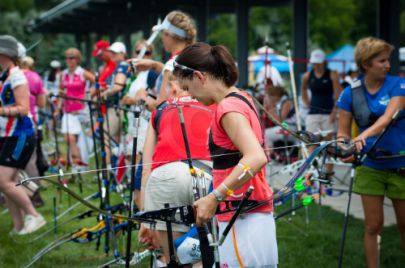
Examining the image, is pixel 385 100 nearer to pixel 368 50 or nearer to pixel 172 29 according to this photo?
pixel 368 50

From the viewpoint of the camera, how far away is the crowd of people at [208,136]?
136 inches

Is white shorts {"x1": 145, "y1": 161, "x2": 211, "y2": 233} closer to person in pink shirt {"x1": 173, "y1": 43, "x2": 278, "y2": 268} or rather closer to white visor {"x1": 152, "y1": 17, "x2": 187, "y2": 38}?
person in pink shirt {"x1": 173, "y1": 43, "x2": 278, "y2": 268}

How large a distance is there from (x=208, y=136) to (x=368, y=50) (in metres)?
2.18

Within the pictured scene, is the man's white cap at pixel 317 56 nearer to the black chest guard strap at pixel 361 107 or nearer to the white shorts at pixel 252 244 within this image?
the black chest guard strap at pixel 361 107

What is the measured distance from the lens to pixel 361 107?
17.6 ft

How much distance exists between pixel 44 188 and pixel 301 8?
21.7 ft

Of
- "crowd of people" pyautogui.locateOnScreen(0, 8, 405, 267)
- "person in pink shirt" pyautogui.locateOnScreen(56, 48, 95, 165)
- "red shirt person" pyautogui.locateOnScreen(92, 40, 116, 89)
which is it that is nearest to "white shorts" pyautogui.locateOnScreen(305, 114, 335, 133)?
"crowd of people" pyautogui.locateOnScreen(0, 8, 405, 267)

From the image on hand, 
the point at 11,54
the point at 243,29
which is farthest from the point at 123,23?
the point at 11,54

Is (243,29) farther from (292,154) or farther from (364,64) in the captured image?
(364,64)

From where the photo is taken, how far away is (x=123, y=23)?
781 inches

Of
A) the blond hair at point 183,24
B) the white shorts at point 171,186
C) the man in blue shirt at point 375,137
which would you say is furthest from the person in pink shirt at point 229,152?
the man in blue shirt at point 375,137

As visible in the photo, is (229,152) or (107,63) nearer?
(229,152)

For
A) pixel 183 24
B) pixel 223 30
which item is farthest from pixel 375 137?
pixel 223 30

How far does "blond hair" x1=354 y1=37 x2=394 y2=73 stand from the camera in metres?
5.31
